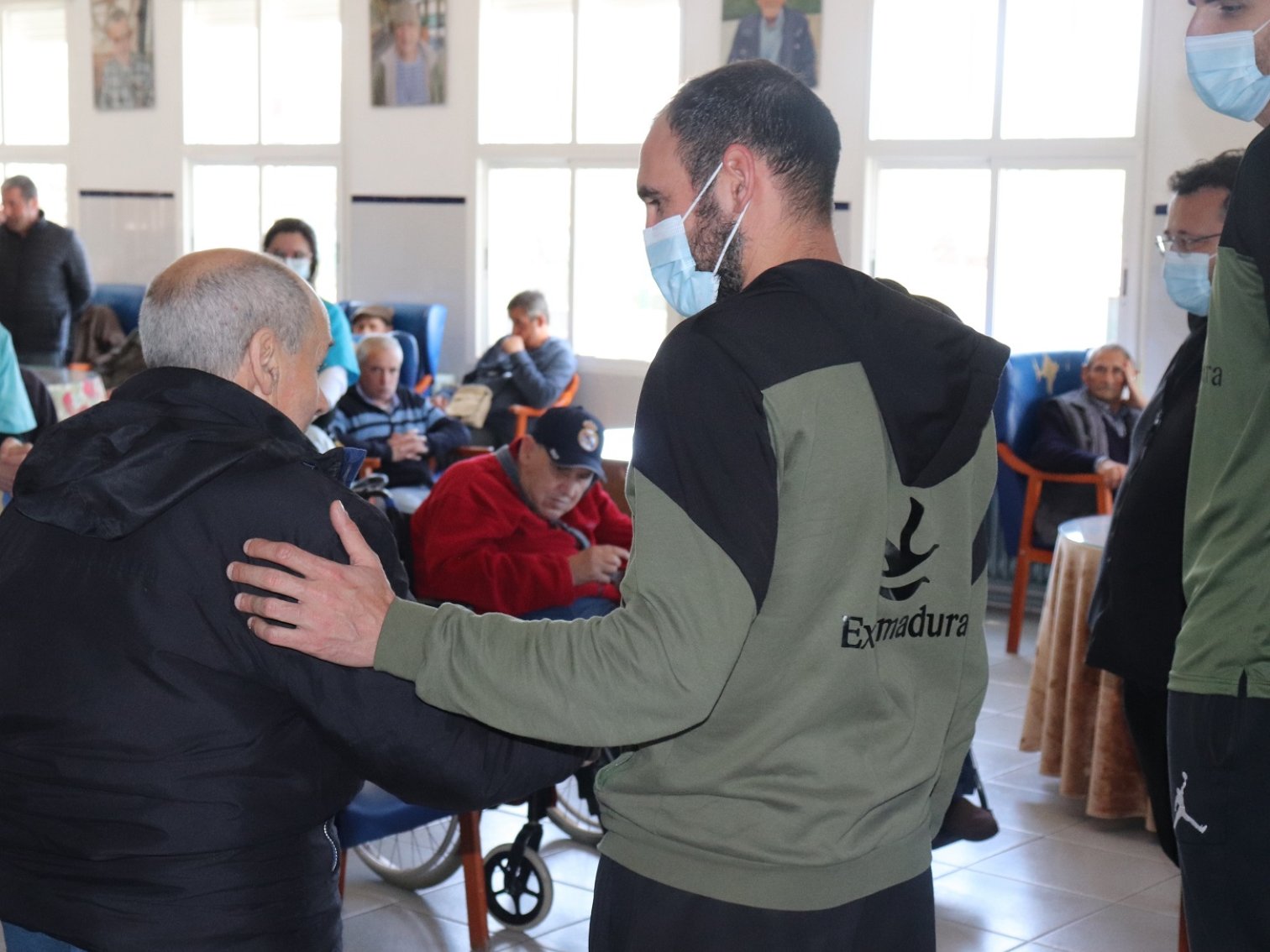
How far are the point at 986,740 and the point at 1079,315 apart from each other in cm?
348

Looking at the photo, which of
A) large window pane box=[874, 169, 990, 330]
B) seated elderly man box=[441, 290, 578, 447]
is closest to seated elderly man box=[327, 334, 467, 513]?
seated elderly man box=[441, 290, 578, 447]

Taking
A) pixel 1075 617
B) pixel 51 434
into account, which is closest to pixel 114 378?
pixel 1075 617

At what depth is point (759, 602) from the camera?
132cm

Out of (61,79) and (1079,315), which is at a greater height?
(61,79)

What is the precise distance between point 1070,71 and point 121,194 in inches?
299

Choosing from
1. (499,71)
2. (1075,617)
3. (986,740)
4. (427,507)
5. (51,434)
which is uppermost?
(499,71)

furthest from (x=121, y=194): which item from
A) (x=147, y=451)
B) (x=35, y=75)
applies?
(x=147, y=451)

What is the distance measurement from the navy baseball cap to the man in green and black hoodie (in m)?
2.37

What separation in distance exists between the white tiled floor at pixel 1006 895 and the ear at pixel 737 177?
2.36 metres

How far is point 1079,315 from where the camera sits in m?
7.97

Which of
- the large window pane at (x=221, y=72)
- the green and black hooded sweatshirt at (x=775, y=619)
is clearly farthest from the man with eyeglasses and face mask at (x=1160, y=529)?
the large window pane at (x=221, y=72)

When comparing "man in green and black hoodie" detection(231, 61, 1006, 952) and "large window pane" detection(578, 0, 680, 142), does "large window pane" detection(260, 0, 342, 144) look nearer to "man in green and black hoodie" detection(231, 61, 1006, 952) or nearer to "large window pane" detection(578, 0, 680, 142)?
"large window pane" detection(578, 0, 680, 142)

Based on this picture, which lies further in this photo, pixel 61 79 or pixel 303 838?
pixel 61 79

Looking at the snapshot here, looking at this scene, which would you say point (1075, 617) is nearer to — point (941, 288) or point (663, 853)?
point (663, 853)
